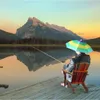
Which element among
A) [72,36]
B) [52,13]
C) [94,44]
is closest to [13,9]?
[52,13]

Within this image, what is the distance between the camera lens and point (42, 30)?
53.4 ft

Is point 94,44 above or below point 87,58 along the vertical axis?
below

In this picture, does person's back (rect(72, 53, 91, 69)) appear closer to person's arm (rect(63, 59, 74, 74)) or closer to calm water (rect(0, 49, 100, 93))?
person's arm (rect(63, 59, 74, 74))

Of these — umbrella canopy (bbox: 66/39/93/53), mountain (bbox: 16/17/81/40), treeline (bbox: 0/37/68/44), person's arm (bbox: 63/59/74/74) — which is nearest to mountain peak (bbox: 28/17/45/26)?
mountain (bbox: 16/17/81/40)

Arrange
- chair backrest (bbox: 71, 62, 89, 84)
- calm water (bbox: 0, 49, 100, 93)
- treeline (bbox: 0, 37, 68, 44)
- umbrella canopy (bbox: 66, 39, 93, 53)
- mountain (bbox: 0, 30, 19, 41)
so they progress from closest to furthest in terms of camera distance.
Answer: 1. chair backrest (bbox: 71, 62, 89, 84)
2. umbrella canopy (bbox: 66, 39, 93, 53)
3. calm water (bbox: 0, 49, 100, 93)
4. mountain (bbox: 0, 30, 19, 41)
5. treeline (bbox: 0, 37, 68, 44)

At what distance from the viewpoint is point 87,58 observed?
4.63m

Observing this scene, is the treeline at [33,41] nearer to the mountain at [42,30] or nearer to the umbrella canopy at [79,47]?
the mountain at [42,30]

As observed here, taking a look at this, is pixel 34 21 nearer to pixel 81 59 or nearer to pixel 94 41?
pixel 94 41

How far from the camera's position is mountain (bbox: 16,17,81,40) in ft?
50.9

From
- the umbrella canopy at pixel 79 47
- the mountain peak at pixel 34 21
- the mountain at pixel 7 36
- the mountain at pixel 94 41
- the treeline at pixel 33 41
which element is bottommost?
the treeline at pixel 33 41

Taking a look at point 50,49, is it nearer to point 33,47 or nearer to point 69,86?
point 33,47

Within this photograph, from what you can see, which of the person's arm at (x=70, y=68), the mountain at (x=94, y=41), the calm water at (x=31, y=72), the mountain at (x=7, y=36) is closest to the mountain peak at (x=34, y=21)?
the mountain at (x=7, y=36)

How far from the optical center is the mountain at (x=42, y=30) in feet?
50.9

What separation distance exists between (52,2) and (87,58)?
11.0m
